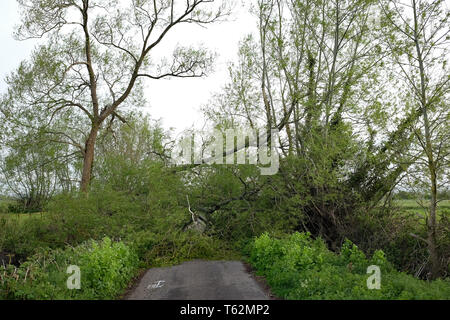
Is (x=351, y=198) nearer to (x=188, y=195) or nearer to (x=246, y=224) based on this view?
(x=246, y=224)

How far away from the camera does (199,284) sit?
8.77m

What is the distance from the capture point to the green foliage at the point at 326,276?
647cm

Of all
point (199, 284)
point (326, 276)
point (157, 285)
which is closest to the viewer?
point (326, 276)

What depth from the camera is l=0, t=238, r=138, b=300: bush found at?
252 inches

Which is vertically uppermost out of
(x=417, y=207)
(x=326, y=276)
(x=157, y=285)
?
(x=417, y=207)

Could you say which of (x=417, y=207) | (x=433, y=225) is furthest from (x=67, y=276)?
(x=417, y=207)

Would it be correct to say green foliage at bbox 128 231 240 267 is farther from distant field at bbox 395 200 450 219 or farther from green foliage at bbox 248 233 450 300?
distant field at bbox 395 200 450 219

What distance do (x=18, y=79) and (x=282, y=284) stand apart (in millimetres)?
17720

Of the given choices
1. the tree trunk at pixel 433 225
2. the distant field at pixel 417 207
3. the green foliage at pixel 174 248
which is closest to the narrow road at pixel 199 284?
the green foliage at pixel 174 248

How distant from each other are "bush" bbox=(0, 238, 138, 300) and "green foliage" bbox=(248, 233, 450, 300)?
3.39 meters

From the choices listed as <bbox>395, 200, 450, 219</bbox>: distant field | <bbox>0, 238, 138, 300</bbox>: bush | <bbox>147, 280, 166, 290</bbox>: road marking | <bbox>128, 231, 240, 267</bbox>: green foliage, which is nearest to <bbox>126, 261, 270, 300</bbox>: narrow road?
<bbox>147, 280, 166, 290</bbox>: road marking

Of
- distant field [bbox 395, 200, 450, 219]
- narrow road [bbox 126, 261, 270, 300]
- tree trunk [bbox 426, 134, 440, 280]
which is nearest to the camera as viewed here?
narrow road [bbox 126, 261, 270, 300]

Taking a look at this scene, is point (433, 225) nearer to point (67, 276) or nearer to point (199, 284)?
point (199, 284)

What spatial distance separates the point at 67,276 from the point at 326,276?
486cm
